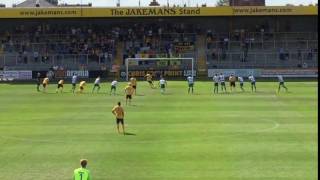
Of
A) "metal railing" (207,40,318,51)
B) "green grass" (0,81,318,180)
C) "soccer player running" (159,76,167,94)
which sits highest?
"metal railing" (207,40,318,51)

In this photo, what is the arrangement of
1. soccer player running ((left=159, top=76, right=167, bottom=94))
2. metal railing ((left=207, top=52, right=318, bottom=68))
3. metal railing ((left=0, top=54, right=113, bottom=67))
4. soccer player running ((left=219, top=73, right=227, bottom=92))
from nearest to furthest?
soccer player running ((left=159, top=76, right=167, bottom=94)), soccer player running ((left=219, top=73, right=227, bottom=92)), metal railing ((left=207, top=52, right=318, bottom=68)), metal railing ((left=0, top=54, right=113, bottom=67))

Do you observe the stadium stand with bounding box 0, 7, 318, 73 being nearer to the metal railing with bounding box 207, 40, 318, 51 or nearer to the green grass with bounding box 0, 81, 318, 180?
the metal railing with bounding box 207, 40, 318, 51

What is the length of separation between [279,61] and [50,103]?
31.5 meters

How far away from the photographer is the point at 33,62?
70.2m

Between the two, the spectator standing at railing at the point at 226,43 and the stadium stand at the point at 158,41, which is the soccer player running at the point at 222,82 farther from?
the spectator standing at railing at the point at 226,43

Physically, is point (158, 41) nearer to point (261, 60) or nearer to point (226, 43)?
point (226, 43)

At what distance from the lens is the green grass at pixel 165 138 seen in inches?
851

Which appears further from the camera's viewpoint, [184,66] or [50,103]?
[184,66]

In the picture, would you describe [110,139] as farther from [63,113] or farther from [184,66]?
[184,66]

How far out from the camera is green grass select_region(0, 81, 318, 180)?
2161cm

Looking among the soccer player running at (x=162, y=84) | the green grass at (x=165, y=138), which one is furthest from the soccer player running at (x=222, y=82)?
the soccer player running at (x=162, y=84)

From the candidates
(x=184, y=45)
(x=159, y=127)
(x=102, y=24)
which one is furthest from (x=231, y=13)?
(x=159, y=127)


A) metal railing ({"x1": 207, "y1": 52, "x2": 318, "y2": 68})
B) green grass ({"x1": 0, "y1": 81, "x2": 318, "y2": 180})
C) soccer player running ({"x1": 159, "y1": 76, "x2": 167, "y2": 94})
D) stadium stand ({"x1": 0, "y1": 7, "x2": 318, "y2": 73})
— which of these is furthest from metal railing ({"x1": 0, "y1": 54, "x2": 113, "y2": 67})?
green grass ({"x1": 0, "y1": 81, "x2": 318, "y2": 180})

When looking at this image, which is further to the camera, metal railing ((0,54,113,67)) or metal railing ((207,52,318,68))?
metal railing ((0,54,113,67))
